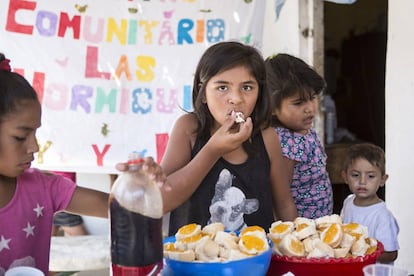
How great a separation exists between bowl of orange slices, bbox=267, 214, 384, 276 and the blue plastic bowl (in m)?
0.10

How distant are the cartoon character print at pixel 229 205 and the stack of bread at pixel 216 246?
371 millimetres

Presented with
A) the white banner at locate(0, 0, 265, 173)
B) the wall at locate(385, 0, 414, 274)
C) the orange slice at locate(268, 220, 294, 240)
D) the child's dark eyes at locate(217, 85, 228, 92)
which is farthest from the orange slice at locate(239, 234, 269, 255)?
the white banner at locate(0, 0, 265, 173)

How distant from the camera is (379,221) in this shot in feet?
6.53

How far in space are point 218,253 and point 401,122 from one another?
6.99 feet

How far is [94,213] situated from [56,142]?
2.07m

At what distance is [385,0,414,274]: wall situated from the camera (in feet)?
9.37

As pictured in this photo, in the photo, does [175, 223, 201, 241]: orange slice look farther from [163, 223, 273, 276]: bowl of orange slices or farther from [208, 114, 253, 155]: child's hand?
[208, 114, 253, 155]: child's hand

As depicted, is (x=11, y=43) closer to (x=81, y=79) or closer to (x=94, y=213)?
(x=81, y=79)

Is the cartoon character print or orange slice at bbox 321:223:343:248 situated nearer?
orange slice at bbox 321:223:343:248

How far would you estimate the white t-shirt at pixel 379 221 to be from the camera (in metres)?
1.94

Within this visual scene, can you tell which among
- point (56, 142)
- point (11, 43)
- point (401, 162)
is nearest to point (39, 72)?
point (11, 43)

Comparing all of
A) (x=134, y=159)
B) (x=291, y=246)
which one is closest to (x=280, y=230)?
(x=291, y=246)

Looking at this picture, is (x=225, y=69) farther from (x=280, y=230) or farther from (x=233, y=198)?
(x=280, y=230)

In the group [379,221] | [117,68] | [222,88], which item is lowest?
[379,221]
